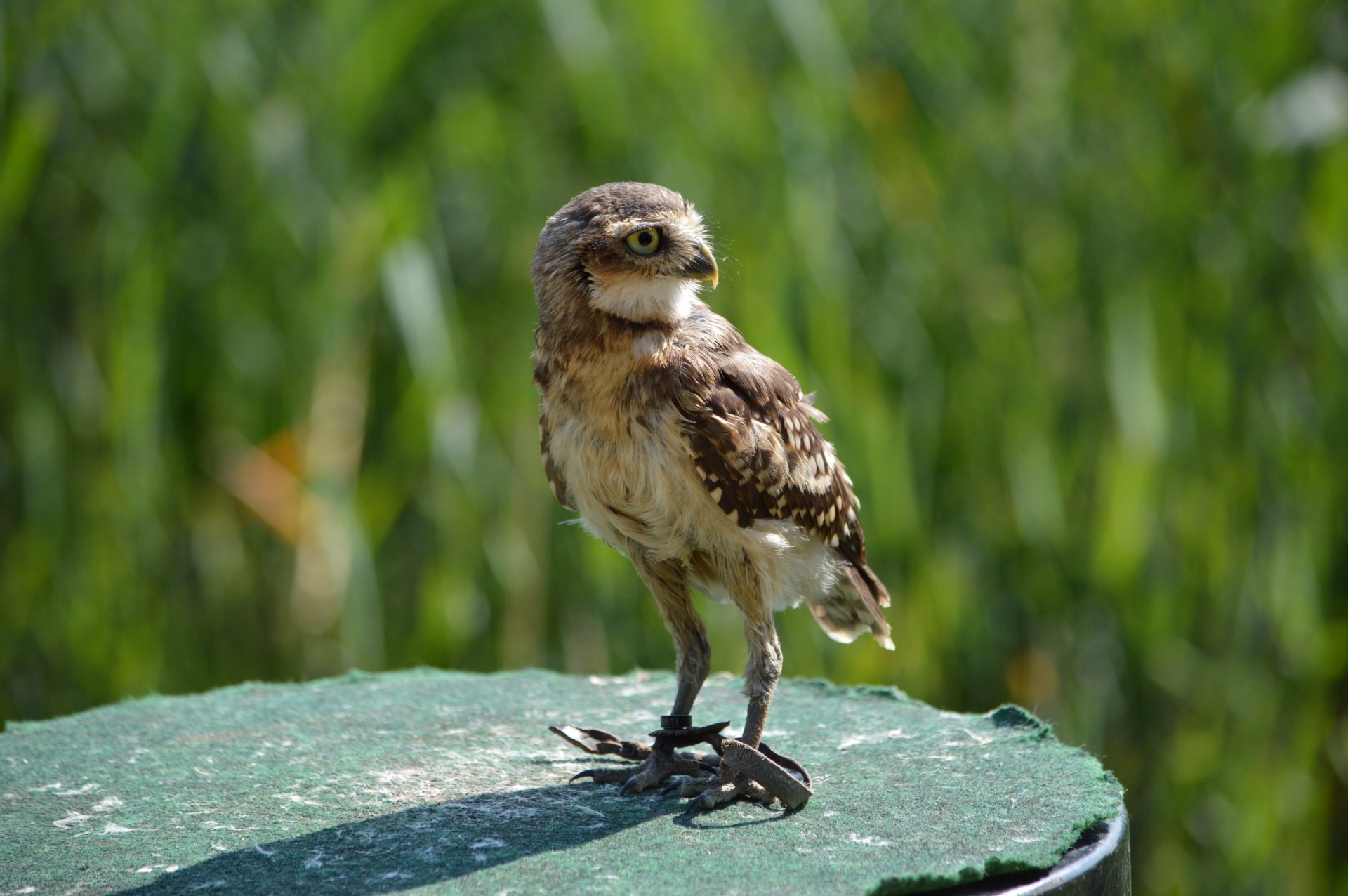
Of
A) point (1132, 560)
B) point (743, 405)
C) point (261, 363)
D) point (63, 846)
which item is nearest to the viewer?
point (63, 846)

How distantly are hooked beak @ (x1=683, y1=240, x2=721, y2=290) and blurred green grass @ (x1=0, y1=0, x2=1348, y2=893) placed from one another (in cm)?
152

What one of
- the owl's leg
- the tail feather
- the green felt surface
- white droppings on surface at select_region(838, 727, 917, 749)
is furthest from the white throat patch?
white droppings on surface at select_region(838, 727, 917, 749)

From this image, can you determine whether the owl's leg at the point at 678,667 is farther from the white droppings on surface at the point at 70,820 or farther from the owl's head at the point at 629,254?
the white droppings on surface at the point at 70,820

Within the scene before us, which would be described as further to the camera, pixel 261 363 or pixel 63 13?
pixel 261 363

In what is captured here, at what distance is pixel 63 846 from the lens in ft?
6.69

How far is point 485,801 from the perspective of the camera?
2246 millimetres

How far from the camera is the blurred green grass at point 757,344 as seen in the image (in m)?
3.82

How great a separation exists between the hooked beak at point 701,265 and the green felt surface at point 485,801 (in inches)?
36.0

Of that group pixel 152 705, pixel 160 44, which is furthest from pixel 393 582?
pixel 160 44

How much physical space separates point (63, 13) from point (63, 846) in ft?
8.84

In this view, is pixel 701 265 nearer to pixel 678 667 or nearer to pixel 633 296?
pixel 633 296

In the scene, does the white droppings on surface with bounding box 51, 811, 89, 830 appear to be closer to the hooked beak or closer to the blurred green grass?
the hooked beak

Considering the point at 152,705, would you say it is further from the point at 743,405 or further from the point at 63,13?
the point at 63,13

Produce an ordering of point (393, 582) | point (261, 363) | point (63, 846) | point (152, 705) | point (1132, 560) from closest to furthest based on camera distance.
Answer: point (63, 846)
point (152, 705)
point (1132, 560)
point (261, 363)
point (393, 582)
